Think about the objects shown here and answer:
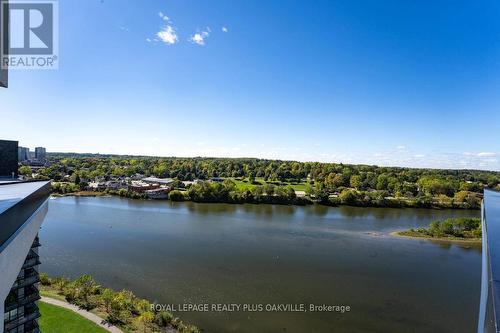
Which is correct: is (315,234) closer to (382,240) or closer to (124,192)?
(382,240)

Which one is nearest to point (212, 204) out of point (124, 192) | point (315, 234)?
point (124, 192)

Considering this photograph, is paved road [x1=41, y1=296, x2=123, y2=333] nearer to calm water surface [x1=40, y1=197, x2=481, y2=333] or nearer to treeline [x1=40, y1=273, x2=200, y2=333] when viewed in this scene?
treeline [x1=40, y1=273, x2=200, y2=333]

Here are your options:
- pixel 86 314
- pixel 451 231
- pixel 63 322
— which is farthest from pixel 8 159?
pixel 451 231

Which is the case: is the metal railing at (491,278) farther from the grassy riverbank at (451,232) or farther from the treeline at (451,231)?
the treeline at (451,231)

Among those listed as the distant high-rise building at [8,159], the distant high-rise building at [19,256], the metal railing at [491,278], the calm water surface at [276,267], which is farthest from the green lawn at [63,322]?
the metal railing at [491,278]

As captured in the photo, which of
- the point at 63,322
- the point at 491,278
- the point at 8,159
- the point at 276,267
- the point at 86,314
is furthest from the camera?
the point at 276,267

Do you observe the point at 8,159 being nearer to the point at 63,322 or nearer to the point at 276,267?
the point at 63,322

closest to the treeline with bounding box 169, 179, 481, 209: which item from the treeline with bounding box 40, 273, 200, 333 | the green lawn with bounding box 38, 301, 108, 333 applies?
the treeline with bounding box 40, 273, 200, 333
